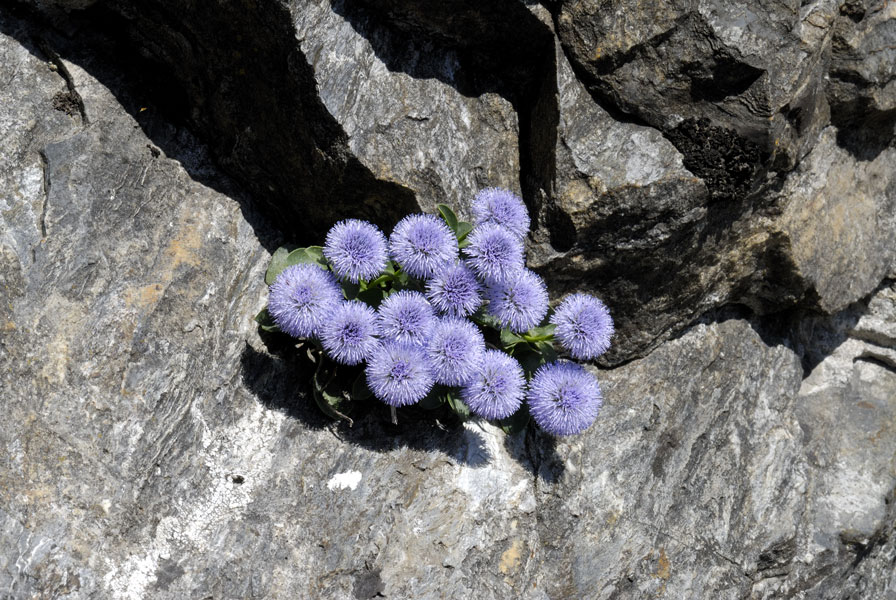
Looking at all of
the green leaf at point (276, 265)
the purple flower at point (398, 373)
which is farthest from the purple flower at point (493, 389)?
the green leaf at point (276, 265)

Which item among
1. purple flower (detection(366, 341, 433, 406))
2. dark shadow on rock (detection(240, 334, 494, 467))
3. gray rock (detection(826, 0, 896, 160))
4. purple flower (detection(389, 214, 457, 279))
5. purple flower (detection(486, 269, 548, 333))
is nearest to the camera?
purple flower (detection(366, 341, 433, 406))

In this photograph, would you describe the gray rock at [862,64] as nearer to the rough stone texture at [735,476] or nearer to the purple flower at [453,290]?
the rough stone texture at [735,476]

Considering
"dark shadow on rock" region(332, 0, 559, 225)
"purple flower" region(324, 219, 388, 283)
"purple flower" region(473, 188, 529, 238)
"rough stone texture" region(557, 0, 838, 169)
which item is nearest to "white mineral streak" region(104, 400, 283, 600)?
"purple flower" region(324, 219, 388, 283)

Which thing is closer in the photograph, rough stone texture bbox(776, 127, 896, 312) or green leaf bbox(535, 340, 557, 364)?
green leaf bbox(535, 340, 557, 364)

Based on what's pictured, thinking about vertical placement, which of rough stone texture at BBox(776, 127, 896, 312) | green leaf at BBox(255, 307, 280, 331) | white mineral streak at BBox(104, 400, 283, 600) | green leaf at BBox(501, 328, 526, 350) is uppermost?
rough stone texture at BBox(776, 127, 896, 312)

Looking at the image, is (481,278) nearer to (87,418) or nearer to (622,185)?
(622,185)

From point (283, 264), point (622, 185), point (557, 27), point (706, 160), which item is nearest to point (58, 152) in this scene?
point (283, 264)

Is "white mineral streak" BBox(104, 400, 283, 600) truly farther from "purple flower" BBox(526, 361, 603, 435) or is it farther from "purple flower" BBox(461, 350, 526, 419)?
"purple flower" BBox(526, 361, 603, 435)
